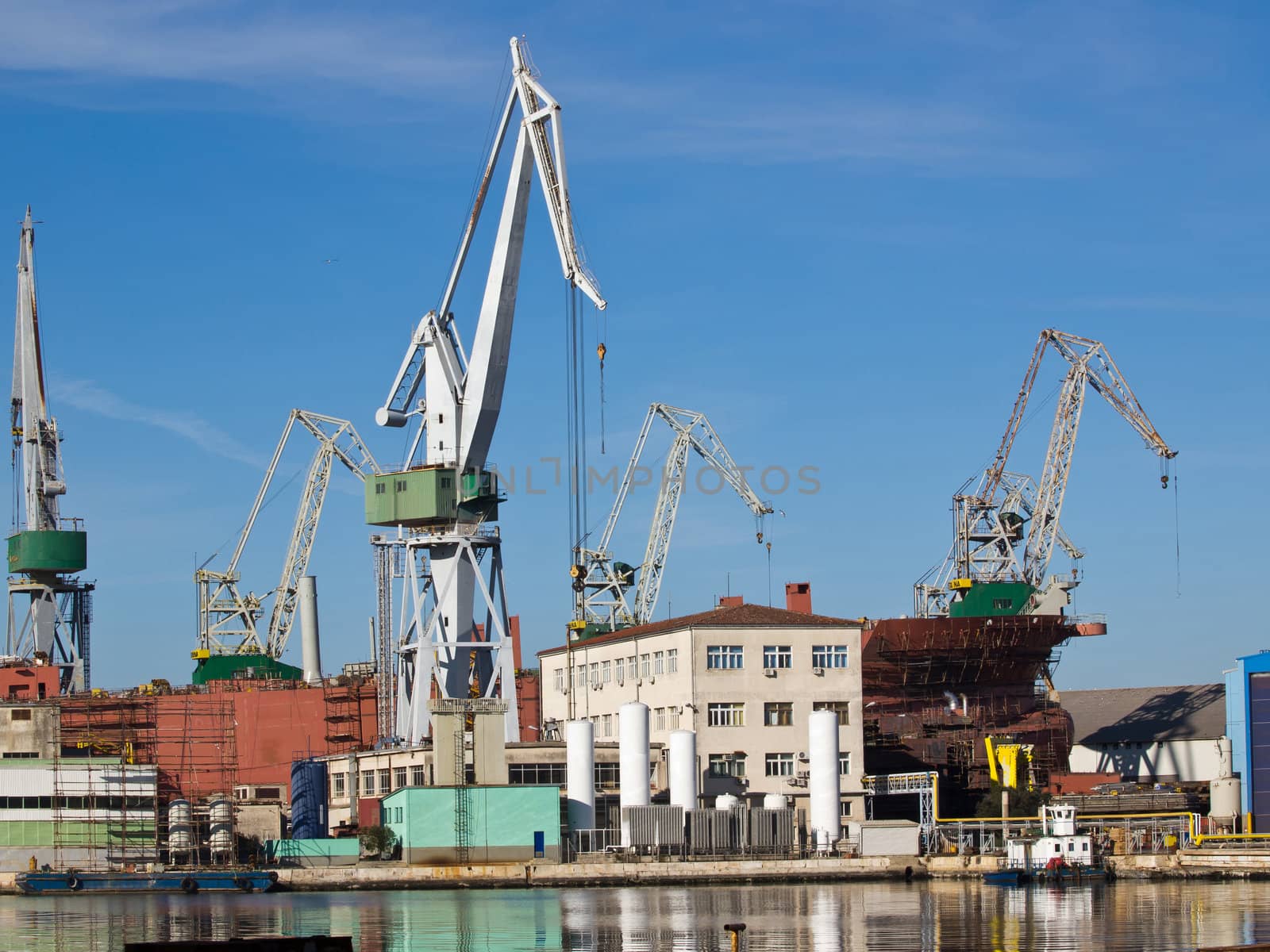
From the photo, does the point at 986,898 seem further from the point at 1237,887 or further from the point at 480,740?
the point at 480,740

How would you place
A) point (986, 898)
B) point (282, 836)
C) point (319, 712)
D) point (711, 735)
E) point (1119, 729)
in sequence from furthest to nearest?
point (1119, 729) → point (319, 712) → point (282, 836) → point (711, 735) → point (986, 898)

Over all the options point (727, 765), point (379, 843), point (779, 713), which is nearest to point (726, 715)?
point (727, 765)

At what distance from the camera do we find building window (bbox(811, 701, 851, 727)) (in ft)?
341

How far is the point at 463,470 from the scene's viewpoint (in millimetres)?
105562

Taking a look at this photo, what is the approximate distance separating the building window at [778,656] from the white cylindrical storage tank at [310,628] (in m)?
54.7

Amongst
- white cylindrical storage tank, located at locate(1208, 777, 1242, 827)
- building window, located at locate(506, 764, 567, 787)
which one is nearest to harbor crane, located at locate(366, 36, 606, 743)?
building window, located at locate(506, 764, 567, 787)

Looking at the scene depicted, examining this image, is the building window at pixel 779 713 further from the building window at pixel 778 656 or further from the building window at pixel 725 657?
the building window at pixel 725 657

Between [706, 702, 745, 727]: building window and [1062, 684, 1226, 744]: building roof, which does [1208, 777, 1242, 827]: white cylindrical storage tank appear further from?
[1062, 684, 1226, 744]: building roof

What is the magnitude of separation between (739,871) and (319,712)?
140 ft

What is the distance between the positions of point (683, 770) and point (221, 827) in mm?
23508

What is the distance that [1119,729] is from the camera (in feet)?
492

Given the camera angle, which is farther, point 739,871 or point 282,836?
point 282,836

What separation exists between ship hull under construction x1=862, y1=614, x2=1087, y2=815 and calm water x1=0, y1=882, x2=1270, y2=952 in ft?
110

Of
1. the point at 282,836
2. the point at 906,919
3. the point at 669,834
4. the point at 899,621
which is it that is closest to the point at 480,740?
the point at 669,834
